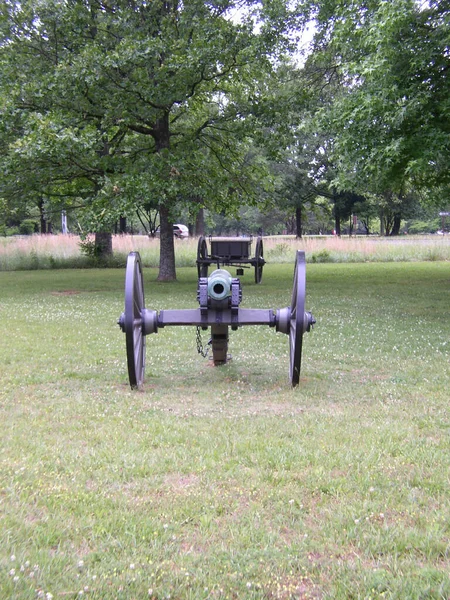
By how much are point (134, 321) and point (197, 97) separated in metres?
14.3

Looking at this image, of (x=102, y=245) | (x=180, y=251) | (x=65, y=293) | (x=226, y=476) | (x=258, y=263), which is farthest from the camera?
(x=180, y=251)

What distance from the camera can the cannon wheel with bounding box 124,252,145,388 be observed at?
525 cm

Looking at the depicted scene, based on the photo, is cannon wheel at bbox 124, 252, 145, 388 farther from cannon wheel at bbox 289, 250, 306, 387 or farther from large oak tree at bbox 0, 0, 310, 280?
large oak tree at bbox 0, 0, 310, 280

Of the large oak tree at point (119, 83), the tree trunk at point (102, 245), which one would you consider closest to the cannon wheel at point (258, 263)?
the large oak tree at point (119, 83)

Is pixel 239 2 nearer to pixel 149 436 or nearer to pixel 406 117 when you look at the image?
pixel 406 117

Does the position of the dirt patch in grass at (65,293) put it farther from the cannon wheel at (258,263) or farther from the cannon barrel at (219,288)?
the cannon barrel at (219,288)

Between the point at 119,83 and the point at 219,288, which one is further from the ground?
the point at 119,83

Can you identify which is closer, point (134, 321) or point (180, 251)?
point (134, 321)

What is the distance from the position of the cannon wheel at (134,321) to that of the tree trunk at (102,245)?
69.8 ft

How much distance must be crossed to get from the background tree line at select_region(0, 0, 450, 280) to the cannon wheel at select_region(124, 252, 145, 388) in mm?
6943

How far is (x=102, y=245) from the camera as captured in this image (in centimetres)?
2711

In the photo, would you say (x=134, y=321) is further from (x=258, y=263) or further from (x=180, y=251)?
(x=180, y=251)

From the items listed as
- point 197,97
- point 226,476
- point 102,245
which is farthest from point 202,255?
point 226,476

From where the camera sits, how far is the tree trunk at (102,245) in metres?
27.0
